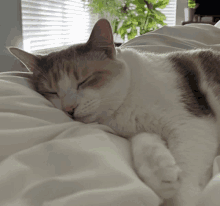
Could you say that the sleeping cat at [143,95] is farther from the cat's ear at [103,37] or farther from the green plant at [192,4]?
the green plant at [192,4]

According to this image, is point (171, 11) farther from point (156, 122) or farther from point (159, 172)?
point (159, 172)

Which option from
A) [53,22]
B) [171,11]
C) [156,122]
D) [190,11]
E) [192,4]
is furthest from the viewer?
[171,11]

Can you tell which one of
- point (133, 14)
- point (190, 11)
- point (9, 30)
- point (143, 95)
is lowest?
point (143, 95)

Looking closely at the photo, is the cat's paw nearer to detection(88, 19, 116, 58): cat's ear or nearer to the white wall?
detection(88, 19, 116, 58): cat's ear

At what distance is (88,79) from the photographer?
902mm

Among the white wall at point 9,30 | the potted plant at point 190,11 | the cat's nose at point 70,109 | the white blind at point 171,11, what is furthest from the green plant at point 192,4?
the cat's nose at point 70,109

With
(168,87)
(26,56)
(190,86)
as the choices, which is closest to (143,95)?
(168,87)

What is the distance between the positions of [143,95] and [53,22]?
94.9 inches

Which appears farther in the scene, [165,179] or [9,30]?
[9,30]

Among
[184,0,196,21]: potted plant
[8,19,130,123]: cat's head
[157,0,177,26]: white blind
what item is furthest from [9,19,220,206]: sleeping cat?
[157,0,177,26]: white blind

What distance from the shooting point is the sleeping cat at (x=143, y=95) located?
0.73 m

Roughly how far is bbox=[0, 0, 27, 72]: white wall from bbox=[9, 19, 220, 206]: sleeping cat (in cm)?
81

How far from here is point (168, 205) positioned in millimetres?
564

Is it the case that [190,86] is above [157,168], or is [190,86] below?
above
